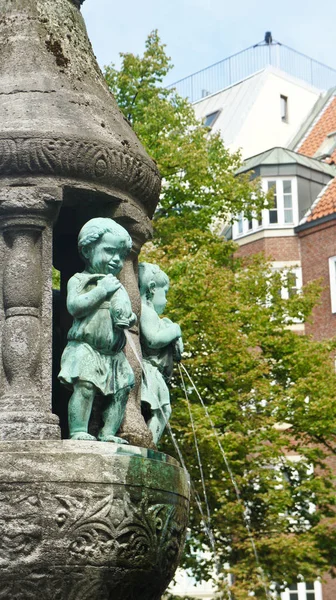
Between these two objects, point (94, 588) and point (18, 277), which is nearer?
point (94, 588)

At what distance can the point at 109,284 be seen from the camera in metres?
7.15

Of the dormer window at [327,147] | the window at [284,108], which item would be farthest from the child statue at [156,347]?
the window at [284,108]

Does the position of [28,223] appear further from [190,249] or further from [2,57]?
[190,249]

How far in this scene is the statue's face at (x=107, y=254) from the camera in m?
7.30

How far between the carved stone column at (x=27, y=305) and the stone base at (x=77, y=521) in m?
0.44

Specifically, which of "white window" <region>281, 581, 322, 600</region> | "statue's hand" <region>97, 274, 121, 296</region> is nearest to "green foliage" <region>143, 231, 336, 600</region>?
"white window" <region>281, 581, 322, 600</region>

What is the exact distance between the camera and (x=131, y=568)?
662 cm

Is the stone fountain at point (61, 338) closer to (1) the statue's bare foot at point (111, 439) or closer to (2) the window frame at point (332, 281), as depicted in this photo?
(1) the statue's bare foot at point (111, 439)

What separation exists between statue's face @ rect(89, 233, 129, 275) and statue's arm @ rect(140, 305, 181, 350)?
31.8 inches

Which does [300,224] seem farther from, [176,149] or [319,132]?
[176,149]

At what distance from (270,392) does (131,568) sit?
15188 millimetres

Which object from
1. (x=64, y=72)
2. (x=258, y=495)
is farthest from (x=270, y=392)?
(x=64, y=72)

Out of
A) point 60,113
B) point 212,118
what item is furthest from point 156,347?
point 212,118

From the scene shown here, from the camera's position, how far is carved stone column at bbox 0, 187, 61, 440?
22.9ft
